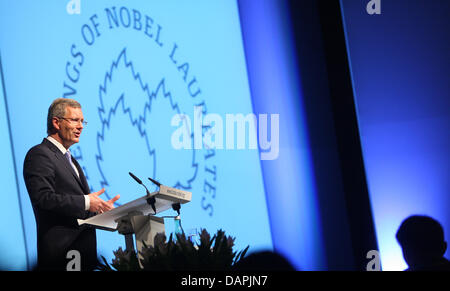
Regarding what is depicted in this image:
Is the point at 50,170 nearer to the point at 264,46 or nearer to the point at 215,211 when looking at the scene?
the point at 215,211

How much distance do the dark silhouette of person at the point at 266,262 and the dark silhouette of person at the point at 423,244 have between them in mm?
1496

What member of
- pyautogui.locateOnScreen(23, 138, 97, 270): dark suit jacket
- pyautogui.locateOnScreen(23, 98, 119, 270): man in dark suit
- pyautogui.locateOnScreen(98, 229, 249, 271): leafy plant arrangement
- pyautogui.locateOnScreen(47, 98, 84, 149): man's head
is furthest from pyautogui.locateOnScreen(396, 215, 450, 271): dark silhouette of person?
pyautogui.locateOnScreen(47, 98, 84, 149): man's head

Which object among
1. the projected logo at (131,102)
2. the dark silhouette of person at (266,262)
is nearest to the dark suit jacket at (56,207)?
the projected logo at (131,102)

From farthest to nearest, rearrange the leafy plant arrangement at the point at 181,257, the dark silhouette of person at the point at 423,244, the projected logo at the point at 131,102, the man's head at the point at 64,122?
the projected logo at the point at 131,102 < the man's head at the point at 64,122 < the dark silhouette of person at the point at 423,244 < the leafy plant arrangement at the point at 181,257

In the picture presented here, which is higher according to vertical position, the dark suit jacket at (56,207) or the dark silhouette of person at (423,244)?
the dark suit jacket at (56,207)

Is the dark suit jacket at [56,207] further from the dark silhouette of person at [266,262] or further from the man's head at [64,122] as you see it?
the dark silhouette of person at [266,262]

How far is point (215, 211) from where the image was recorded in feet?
13.3

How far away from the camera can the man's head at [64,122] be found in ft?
9.21

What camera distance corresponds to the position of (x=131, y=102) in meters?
3.63

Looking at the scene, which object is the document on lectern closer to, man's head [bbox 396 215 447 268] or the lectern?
the lectern

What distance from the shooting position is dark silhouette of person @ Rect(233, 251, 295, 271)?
13.9ft

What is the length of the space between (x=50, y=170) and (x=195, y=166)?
4.70 ft

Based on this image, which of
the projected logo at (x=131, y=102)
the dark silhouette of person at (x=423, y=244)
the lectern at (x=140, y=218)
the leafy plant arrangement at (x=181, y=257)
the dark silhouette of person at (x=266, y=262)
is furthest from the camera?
the dark silhouette of person at (x=266, y=262)
